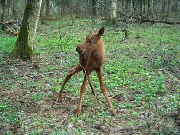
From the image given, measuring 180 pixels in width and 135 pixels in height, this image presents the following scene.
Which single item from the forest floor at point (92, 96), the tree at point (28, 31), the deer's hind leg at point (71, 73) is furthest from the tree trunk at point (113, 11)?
the deer's hind leg at point (71, 73)

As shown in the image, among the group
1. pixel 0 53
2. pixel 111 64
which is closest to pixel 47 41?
pixel 0 53

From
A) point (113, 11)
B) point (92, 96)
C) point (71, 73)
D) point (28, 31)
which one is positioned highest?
point (113, 11)

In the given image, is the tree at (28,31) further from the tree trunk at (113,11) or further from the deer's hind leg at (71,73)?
the tree trunk at (113,11)

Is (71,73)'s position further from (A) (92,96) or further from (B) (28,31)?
(B) (28,31)

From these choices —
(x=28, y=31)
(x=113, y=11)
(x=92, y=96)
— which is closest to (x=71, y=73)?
(x=92, y=96)

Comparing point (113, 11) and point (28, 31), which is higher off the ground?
point (113, 11)

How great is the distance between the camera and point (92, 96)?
7.90 metres

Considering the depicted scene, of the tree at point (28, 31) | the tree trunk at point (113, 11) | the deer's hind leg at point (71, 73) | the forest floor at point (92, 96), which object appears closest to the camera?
the forest floor at point (92, 96)

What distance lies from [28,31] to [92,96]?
5.08 m

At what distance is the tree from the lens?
11.5 meters

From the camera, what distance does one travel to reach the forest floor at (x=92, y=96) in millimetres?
6055

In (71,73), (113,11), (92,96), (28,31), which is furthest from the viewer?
(113,11)

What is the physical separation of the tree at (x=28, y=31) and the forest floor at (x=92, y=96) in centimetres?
41

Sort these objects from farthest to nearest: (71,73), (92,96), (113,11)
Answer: (113,11), (92,96), (71,73)
